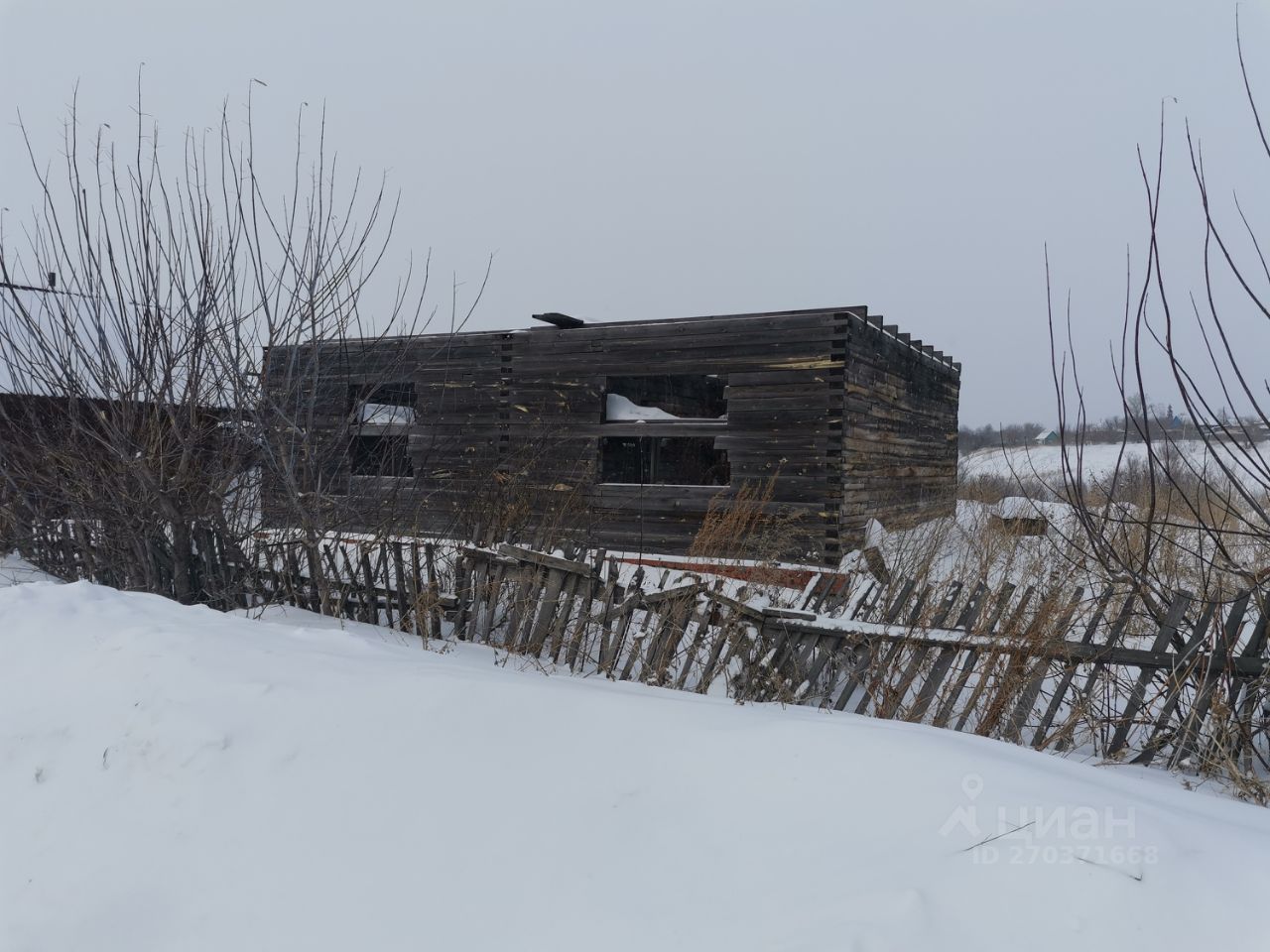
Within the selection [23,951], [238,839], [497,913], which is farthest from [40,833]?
[497,913]

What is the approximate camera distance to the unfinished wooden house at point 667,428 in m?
10.6

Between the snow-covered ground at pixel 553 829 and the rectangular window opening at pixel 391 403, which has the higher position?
the rectangular window opening at pixel 391 403

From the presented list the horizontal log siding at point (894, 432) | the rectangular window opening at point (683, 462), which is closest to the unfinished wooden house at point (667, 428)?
the horizontal log siding at point (894, 432)

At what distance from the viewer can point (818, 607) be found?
5625mm

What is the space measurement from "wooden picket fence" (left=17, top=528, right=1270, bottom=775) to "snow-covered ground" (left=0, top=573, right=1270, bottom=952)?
154cm

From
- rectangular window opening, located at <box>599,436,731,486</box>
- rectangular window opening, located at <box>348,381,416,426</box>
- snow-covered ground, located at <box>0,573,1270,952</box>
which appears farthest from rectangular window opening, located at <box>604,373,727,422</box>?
snow-covered ground, located at <box>0,573,1270,952</box>

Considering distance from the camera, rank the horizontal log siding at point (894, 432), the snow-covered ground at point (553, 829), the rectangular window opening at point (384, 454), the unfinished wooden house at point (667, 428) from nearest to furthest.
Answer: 1. the snow-covered ground at point (553, 829)
2. the rectangular window opening at point (384, 454)
3. the unfinished wooden house at point (667, 428)
4. the horizontal log siding at point (894, 432)

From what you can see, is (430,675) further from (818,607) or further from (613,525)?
(613,525)

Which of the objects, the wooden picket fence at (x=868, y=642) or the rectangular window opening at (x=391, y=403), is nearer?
the wooden picket fence at (x=868, y=642)

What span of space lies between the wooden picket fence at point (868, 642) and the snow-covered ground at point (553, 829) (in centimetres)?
154

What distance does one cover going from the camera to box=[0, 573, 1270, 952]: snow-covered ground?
81.4 inches

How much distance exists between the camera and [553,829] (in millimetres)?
2467

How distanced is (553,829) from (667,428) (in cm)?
937

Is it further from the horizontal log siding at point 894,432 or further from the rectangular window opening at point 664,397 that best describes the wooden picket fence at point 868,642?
the rectangular window opening at point 664,397
